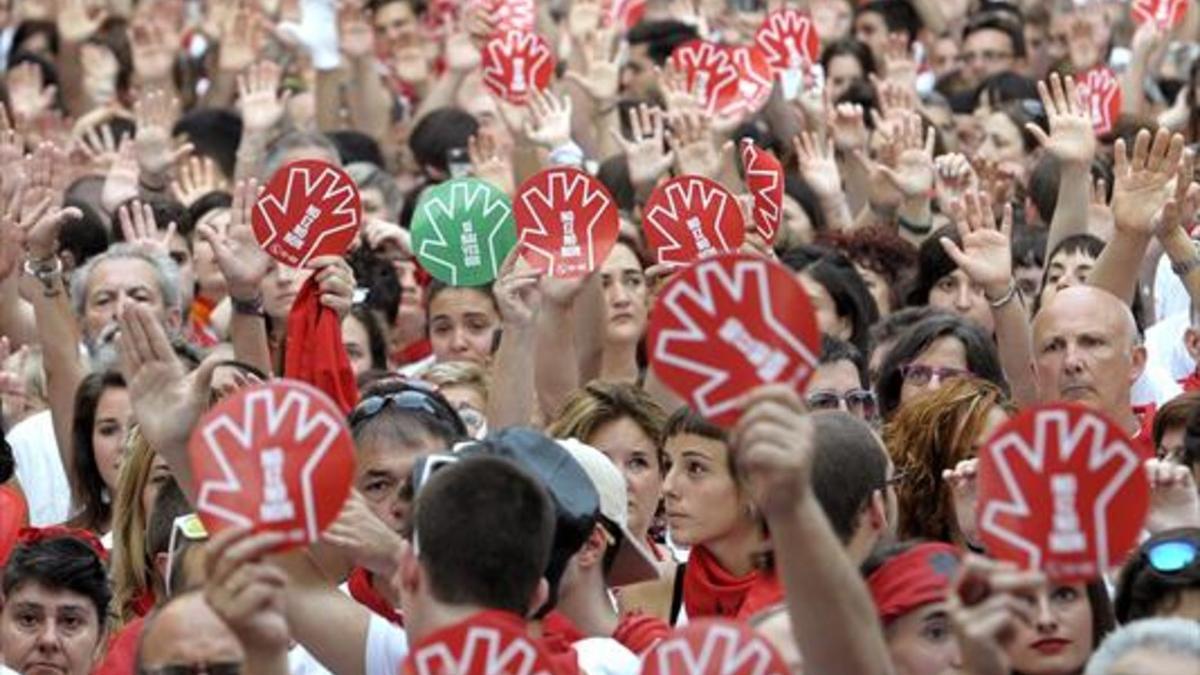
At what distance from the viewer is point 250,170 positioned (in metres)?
12.6

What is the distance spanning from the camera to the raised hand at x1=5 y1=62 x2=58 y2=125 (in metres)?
14.7

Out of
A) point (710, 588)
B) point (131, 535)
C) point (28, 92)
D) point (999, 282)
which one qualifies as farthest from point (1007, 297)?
point (28, 92)

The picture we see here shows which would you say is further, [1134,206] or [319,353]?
[1134,206]

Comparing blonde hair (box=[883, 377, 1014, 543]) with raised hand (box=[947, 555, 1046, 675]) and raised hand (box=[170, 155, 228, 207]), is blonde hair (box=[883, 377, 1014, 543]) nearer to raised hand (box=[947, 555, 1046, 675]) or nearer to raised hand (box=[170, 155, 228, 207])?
raised hand (box=[947, 555, 1046, 675])

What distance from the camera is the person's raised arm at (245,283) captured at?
8.76 meters

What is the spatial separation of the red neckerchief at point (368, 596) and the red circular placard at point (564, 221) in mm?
1784

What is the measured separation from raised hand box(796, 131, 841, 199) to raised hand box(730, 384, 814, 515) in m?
6.79

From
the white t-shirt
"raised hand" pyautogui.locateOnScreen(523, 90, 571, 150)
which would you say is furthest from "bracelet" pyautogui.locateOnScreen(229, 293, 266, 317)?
"raised hand" pyautogui.locateOnScreen(523, 90, 571, 150)

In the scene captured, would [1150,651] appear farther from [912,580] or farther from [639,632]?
[639,632]

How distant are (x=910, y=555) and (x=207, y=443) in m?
1.34

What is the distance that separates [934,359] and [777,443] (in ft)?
12.0

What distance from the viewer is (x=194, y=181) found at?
13.1 m

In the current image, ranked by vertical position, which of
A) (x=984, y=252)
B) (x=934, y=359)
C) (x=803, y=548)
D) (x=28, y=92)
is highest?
(x=28, y=92)

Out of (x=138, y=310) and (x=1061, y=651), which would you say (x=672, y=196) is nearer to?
(x=138, y=310)
